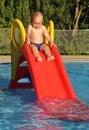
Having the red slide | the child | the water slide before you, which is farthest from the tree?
the red slide

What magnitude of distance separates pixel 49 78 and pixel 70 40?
10.2 metres

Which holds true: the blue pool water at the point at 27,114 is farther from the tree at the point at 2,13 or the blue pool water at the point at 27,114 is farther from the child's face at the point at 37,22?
the tree at the point at 2,13

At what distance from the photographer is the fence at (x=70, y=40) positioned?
18.0 meters

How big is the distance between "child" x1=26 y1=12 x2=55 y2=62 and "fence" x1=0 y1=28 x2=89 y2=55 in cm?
914

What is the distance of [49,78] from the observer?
8.27m

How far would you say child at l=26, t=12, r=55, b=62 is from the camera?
8641 millimetres

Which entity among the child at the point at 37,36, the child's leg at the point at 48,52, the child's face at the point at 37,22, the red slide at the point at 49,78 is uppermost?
the child's face at the point at 37,22

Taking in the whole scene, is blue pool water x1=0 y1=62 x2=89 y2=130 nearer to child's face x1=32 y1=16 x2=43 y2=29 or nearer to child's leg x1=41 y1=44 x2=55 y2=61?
child's leg x1=41 y1=44 x2=55 y2=61

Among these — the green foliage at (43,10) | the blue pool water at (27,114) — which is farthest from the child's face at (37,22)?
the green foliage at (43,10)

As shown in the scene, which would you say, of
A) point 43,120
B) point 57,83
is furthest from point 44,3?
point 43,120

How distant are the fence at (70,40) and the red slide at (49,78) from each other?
9.34 metres

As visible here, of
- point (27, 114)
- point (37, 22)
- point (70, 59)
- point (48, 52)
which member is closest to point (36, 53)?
point (48, 52)

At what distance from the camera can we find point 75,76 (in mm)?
12828

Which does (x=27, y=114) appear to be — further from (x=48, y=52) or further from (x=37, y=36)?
(x=37, y=36)
